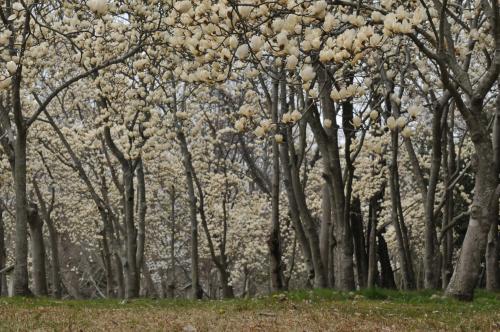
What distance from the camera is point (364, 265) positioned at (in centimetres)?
1858

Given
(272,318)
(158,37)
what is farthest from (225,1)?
(158,37)

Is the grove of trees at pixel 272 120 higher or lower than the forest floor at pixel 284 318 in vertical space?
higher

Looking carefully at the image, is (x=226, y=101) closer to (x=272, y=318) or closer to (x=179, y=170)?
(x=179, y=170)

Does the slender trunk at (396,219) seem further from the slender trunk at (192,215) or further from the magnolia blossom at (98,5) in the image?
the magnolia blossom at (98,5)

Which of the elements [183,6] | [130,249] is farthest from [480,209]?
[130,249]

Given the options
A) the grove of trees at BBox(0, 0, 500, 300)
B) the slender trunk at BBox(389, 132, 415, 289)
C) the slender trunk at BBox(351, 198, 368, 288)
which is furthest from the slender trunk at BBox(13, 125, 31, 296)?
the slender trunk at BBox(351, 198, 368, 288)

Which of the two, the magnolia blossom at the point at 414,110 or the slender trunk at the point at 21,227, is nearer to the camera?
the magnolia blossom at the point at 414,110

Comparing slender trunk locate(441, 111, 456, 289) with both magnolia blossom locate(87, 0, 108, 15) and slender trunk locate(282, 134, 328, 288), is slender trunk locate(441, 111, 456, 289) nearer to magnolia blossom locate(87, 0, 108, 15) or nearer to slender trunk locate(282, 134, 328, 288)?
slender trunk locate(282, 134, 328, 288)

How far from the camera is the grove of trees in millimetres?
6191

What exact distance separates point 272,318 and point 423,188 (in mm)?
7837

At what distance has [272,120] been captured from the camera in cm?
1289

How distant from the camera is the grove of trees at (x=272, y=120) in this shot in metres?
6.19

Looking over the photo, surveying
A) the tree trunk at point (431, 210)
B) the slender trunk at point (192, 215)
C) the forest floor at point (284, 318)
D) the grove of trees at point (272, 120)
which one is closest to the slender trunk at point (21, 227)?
the grove of trees at point (272, 120)

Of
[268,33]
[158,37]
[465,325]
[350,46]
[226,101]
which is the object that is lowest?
[465,325]
